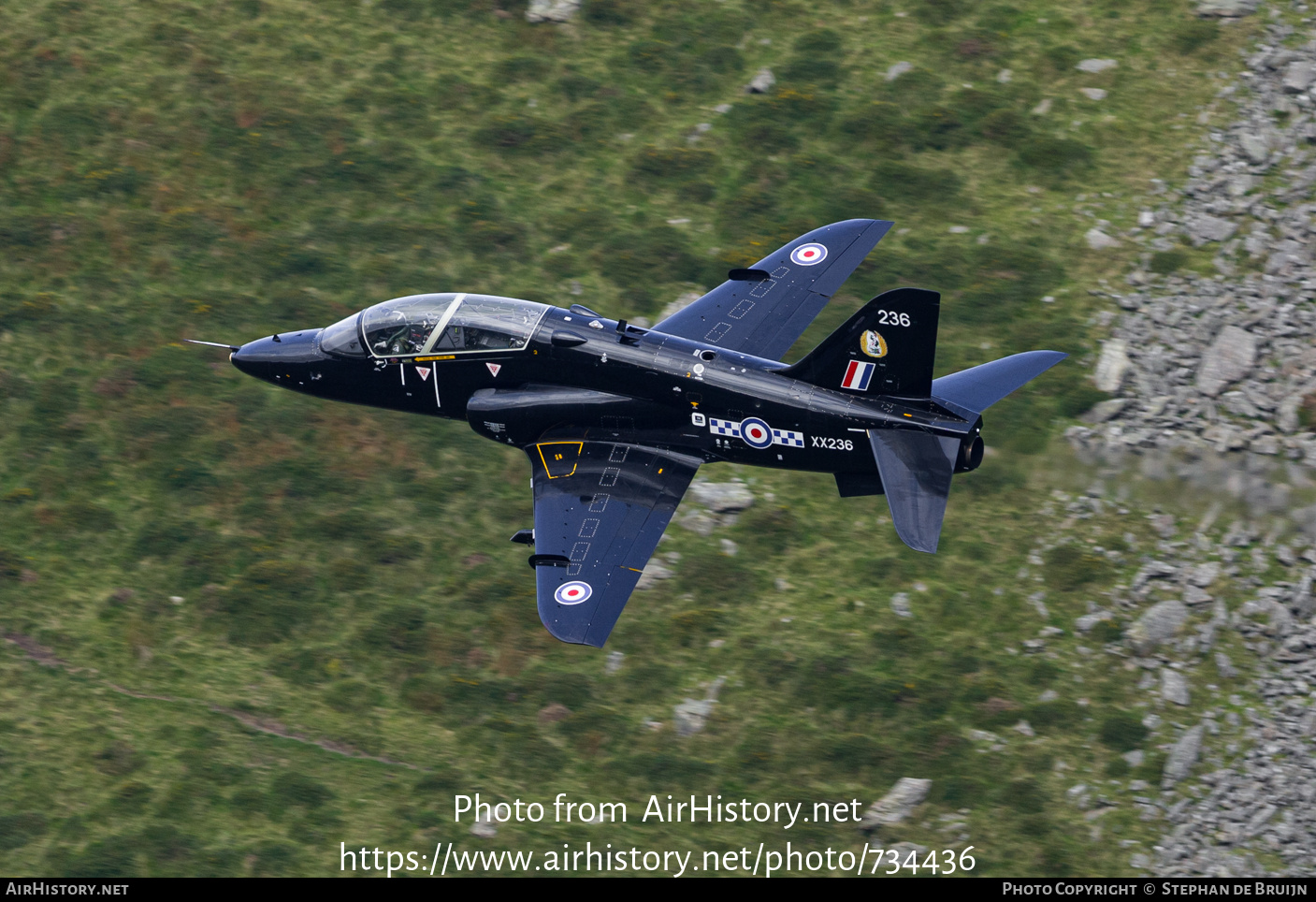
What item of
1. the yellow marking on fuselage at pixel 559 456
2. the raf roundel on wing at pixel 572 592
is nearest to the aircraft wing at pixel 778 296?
the yellow marking on fuselage at pixel 559 456

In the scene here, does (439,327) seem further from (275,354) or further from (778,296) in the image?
(778,296)

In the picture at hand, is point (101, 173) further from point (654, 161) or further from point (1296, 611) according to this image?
point (1296, 611)

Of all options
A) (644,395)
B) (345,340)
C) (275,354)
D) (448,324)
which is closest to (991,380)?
(644,395)

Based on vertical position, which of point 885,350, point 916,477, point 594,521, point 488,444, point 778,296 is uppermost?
point 885,350

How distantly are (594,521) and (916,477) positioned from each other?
6027 millimetres

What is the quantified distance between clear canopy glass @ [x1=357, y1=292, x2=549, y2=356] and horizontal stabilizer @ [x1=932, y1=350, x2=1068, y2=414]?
26.8ft

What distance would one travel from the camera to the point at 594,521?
1088 inches

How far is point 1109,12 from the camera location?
41.3 m

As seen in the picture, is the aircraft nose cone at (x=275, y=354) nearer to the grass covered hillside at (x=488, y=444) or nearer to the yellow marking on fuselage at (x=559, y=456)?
the grass covered hillside at (x=488, y=444)

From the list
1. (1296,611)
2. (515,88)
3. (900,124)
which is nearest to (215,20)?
(515,88)

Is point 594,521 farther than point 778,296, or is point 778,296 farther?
point 778,296

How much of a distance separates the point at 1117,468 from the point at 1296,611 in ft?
15.6

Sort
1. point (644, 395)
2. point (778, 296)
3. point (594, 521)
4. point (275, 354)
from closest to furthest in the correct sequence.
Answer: point (594, 521), point (644, 395), point (275, 354), point (778, 296)
